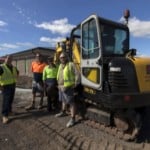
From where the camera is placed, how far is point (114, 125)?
6871 mm

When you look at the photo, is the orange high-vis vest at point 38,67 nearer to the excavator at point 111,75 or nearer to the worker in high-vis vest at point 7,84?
the worker in high-vis vest at point 7,84

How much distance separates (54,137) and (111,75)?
6.57 feet

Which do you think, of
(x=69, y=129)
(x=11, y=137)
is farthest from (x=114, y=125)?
(x=11, y=137)

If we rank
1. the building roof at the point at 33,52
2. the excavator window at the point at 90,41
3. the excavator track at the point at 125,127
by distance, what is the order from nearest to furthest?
the excavator track at the point at 125,127
the excavator window at the point at 90,41
the building roof at the point at 33,52

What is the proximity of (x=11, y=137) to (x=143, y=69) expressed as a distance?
3.51 metres

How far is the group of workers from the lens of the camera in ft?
24.7

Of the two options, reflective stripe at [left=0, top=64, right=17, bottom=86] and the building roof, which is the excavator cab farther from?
the building roof

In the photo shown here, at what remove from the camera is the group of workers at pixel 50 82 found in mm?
7527

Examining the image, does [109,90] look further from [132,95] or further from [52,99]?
[52,99]

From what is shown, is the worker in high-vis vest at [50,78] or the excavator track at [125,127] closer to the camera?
the excavator track at [125,127]

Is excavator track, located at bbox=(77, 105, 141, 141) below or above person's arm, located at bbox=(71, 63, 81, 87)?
below

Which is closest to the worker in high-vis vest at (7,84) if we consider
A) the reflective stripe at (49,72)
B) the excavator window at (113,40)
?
the reflective stripe at (49,72)

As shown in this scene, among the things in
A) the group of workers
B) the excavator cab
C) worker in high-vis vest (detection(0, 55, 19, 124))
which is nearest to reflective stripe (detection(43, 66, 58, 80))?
the group of workers

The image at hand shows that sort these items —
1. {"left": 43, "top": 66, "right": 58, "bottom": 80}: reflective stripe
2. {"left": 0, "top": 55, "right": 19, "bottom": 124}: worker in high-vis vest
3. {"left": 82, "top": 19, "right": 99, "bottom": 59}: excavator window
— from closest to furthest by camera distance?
{"left": 82, "top": 19, "right": 99, "bottom": 59}: excavator window
{"left": 0, "top": 55, "right": 19, "bottom": 124}: worker in high-vis vest
{"left": 43, "top": 66, "right": 58, "bottom": 80}: reflective stripe
